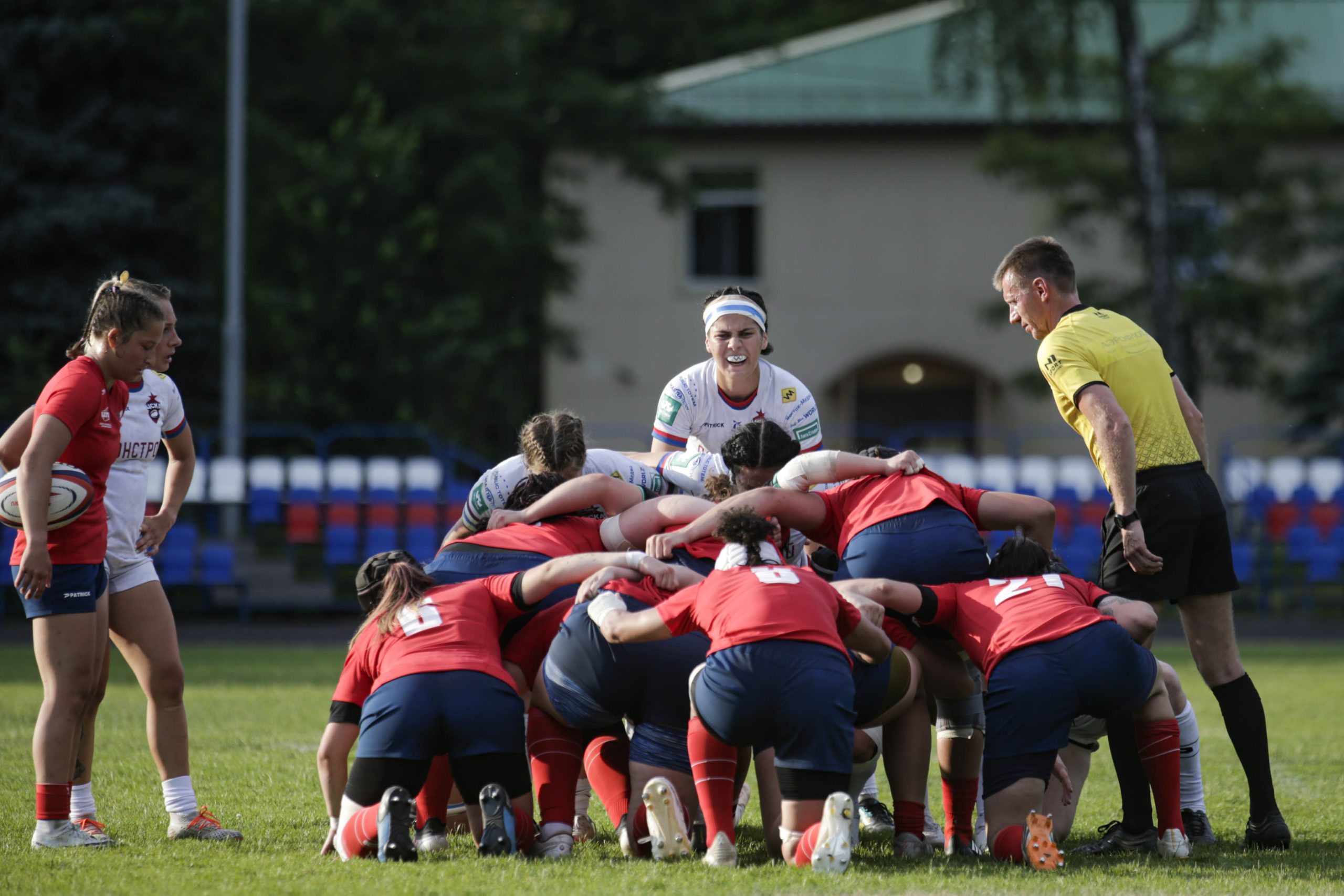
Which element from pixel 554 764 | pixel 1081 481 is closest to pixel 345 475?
pixel 1081 481

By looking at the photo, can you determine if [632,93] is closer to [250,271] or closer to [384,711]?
[250,271]

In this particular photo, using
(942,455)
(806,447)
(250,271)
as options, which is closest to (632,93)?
(250,271)

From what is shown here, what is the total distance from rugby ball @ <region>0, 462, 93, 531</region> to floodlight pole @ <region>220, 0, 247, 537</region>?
11.8 m

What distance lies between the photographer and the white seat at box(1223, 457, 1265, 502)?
17422 mm

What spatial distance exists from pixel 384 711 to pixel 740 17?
936 inches

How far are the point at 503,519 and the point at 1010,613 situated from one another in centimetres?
208

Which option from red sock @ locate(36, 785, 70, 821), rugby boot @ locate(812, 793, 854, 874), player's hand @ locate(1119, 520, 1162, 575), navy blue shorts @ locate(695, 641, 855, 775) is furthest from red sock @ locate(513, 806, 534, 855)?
player's hand @ locate(1119, 520, 1162, 575)

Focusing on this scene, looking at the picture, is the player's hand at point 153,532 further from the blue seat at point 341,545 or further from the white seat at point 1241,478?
the white seat at point 1241,478

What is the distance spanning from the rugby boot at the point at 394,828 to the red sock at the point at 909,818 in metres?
1.73

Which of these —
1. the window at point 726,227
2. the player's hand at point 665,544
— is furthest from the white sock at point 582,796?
the window at point 726,227

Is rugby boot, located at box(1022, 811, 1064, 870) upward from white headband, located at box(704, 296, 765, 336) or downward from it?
downward

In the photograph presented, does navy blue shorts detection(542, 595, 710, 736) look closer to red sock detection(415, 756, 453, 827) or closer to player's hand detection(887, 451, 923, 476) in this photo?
red sock detection(415, 756, 453, 827)

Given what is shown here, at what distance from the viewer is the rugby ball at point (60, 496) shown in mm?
5094

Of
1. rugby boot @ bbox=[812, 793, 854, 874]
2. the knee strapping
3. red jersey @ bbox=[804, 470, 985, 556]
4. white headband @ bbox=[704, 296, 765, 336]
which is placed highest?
white headband @ bbox=[704, 296, 765, 336]
